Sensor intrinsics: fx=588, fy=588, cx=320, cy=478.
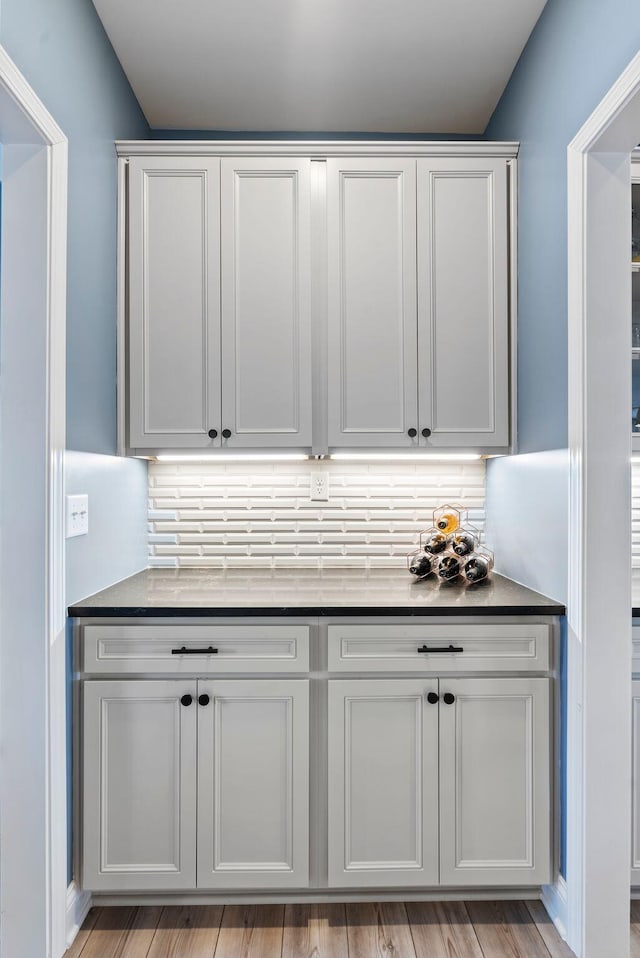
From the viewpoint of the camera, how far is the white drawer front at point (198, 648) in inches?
69.0

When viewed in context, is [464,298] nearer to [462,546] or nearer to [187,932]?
[462,546]

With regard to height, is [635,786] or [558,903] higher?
[635,786]

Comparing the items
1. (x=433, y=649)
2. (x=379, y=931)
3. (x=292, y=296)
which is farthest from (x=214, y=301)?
(x=379, y=931)

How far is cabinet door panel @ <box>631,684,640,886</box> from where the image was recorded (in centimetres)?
176

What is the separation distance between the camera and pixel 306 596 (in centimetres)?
190

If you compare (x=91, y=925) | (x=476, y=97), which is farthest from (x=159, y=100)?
(x=91, y=925)

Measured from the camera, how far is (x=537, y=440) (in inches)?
76.9

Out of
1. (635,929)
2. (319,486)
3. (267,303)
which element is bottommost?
(635,929)

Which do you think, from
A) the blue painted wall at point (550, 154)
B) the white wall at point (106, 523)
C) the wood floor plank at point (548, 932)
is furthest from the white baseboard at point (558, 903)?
the white wall at point (106, 523)

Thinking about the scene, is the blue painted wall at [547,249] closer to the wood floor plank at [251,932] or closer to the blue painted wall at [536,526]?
the blue painted wall at [536,526]

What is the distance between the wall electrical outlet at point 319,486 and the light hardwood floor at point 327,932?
140cm

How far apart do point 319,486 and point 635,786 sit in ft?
4.87

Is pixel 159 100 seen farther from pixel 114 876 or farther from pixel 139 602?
pixel 114 876

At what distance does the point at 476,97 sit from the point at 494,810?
2551mm
